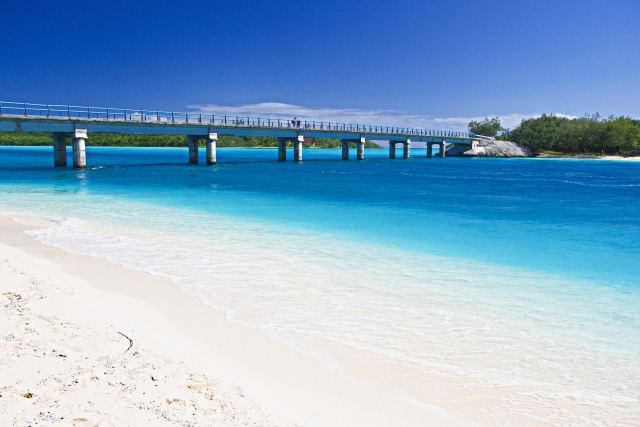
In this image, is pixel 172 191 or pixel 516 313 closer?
pixel 516 313

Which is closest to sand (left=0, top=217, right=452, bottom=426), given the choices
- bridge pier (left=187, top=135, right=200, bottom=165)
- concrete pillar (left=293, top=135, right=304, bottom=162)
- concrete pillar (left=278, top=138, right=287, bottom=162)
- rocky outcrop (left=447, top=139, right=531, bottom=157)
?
bridge pier (left=187, top=135, right=200, bottom=165)

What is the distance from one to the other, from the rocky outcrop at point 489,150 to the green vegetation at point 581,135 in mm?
6916

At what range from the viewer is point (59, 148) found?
46531mm

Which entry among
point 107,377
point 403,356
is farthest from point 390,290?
point 107,377

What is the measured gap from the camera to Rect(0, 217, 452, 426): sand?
3875 mm

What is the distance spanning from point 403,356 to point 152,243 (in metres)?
8.86

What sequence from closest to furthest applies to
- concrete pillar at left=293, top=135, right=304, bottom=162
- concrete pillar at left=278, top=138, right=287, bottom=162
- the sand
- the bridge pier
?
the sand < the bridge pier < concrete pillar at left=293, top=135, right=304, bottom=162 < concrete pillar at left=278, top=138, right=287, bottom=162

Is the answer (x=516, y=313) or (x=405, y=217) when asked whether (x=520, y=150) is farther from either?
(x=516, y=313)

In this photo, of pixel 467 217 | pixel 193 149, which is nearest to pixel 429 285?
pixel 467 217

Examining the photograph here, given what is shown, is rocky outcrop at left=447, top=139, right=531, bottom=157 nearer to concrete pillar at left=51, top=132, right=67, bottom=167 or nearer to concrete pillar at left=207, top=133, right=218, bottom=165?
concrete pillar at left=207, top=133, right=218, bottom=165

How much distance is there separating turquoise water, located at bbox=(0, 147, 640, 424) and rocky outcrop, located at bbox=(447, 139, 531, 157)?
11424 centimetres

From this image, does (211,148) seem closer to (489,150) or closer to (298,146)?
(298,146)

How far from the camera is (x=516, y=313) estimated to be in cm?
757

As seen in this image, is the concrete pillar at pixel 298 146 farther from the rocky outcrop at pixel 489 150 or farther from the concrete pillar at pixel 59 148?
the rocky outcrop at pixel 489 150
